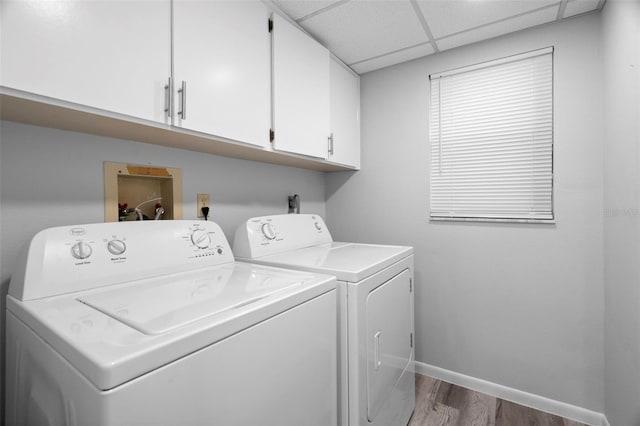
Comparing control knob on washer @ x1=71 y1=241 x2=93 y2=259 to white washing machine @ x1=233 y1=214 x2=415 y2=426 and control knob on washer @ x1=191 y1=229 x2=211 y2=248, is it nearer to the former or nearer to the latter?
control knob on washer @ x1=191 y1=229 x2=211 y2=248

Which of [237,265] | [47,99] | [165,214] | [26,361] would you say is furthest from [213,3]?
[26,361]

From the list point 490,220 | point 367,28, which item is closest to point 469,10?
point 367,28

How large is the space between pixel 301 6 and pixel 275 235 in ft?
3.91

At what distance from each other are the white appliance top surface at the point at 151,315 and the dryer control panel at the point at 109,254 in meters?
0.04

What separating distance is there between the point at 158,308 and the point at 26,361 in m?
0.36

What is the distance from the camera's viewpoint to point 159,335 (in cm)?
64

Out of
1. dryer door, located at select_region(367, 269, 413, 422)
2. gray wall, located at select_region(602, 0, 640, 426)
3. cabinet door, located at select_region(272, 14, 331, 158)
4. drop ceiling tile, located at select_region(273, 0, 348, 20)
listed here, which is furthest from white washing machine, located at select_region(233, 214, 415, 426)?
drop ceiling tile, located at select_region(273, 0, 348, 20)

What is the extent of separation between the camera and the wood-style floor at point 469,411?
5.82 feet

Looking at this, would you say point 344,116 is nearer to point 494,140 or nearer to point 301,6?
point 301,6

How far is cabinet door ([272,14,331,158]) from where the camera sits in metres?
1.55

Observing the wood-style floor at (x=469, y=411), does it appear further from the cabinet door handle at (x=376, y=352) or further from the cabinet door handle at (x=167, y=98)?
the cabinet door handle at (x=167, y=98)

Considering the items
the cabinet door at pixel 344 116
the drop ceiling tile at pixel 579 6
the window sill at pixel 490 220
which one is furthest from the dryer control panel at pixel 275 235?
the drop ceiling tile at pixel 579 6

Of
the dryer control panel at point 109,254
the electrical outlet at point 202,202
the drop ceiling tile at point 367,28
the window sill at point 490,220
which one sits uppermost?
the drop ceiling tile at point 367,28

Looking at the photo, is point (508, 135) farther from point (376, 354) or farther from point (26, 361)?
point (26, 361)
